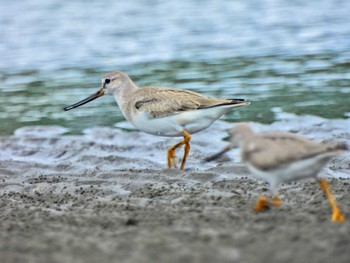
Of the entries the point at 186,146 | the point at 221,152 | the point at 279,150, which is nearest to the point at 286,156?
the point at 279,150

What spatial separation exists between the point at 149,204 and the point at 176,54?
429 inches

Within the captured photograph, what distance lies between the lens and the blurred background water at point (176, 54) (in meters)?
13.9

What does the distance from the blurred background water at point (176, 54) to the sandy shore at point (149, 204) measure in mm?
1272

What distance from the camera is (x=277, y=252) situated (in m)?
5.03

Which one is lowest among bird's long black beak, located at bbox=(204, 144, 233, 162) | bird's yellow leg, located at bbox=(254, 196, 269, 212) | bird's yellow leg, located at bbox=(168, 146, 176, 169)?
bird's yellow leg, located at bbox=(168, 146, 176, 169)

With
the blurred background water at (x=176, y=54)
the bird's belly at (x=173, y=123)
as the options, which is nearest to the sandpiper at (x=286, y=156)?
the bird's belly at (x=173, y=123)

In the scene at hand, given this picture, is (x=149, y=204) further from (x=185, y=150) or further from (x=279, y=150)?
(x=185, y=150)

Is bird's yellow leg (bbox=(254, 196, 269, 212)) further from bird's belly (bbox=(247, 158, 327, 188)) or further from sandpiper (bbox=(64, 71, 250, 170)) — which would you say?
sandpiper (bbox=(64, 71, 250, 170))

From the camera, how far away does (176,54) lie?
1848 cm

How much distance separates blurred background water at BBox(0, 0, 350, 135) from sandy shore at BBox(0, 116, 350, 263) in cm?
127

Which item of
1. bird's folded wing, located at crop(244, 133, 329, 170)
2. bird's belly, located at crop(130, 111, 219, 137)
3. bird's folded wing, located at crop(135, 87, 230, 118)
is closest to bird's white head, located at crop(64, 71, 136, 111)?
bird's folded wing, located at crop(135, 87, 230, 118)

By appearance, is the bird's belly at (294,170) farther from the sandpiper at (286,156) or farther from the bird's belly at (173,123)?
the bird's belly at (173,123)

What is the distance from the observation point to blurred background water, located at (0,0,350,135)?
1388cm

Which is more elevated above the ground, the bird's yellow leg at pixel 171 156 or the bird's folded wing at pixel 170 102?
the bird's folded wing at pixel 170 102
